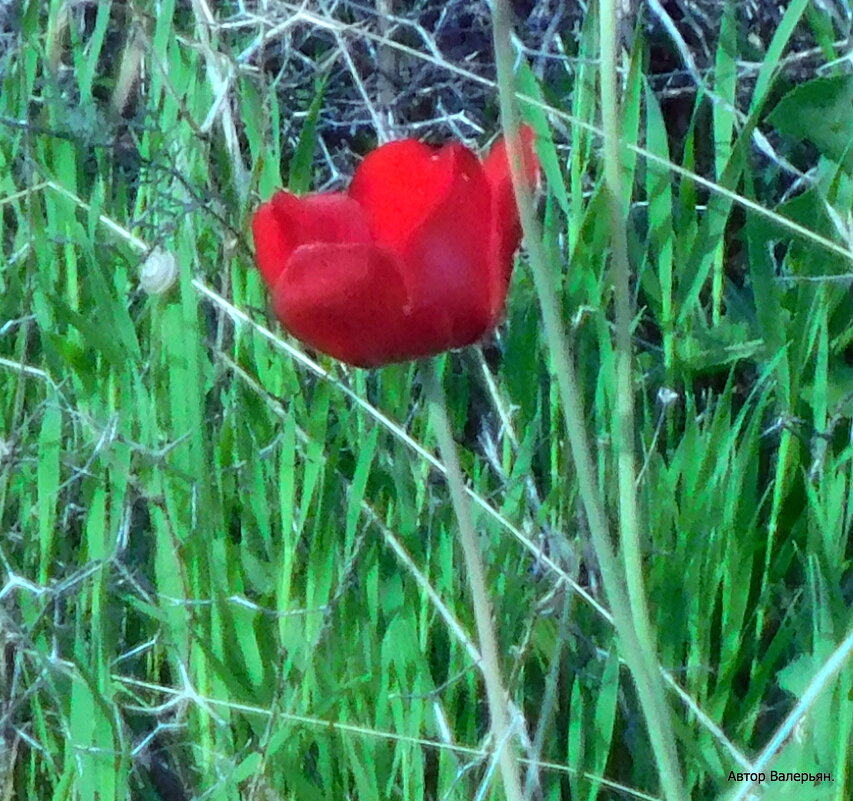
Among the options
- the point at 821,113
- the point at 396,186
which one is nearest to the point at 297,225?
the point at 396,186

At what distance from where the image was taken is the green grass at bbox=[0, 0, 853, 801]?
57 centimetres

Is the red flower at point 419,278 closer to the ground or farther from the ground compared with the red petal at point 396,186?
closer to the ground

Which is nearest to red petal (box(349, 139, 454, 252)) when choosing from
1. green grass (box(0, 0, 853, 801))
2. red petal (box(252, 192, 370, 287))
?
red petal (box(252, 192, 370, 287))

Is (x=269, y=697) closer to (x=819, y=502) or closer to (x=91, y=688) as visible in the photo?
(x=91, y=688)

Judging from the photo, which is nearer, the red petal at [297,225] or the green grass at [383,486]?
the red petal at [297,225]

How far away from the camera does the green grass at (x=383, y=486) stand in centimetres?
57

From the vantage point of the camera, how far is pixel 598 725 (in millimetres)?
559

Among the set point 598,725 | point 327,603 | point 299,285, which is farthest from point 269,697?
point 299,285

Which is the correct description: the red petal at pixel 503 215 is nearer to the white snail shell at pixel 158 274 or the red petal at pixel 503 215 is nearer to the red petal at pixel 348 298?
the red petal at pixel 348 298

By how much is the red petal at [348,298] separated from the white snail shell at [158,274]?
222 mm

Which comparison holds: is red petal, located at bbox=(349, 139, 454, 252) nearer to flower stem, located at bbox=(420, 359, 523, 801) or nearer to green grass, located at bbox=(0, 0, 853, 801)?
flower stem, located at bbox=(420, 359, 523, 801)

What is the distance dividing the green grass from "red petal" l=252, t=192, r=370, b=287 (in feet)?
0.56

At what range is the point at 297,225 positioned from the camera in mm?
427

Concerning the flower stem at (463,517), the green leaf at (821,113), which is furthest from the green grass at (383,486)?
the flower stem at (463,517)
